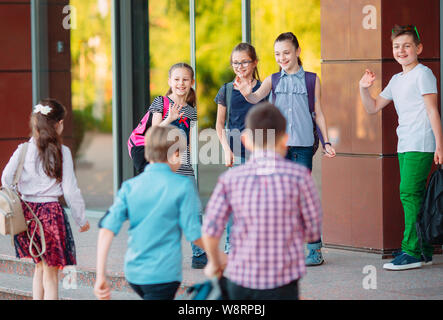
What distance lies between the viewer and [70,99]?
11141 millimetres

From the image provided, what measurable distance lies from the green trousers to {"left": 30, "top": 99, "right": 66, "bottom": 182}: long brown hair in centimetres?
275

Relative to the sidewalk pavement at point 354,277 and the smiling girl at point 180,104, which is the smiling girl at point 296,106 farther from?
the sidewalk pavement at point 354,277

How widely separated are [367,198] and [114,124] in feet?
14.3

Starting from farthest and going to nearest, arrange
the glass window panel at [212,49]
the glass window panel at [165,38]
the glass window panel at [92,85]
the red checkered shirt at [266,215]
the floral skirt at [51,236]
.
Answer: the glass window panel at [92,85], the glass window panel at [165,38], the glass window panel at [212,49], the floral skirt at [51,236], the red checkered shirt at [266,215]

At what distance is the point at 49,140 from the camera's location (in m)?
5.41

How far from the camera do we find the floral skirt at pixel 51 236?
217 inches

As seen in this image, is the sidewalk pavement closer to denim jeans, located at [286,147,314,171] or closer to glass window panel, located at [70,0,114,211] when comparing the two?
denim jeans, located at [286,147,314,171]

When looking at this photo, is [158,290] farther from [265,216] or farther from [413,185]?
[413,185]

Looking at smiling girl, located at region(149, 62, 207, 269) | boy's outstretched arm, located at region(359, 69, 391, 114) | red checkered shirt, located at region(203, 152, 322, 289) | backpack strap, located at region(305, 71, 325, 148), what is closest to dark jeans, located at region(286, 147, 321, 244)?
backpack strap, located at region(305, 71, 325, 148)

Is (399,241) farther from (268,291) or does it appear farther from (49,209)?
(268,291)

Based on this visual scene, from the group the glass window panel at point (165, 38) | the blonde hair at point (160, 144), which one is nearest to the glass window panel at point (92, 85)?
the glass window panel at point (165, 38)

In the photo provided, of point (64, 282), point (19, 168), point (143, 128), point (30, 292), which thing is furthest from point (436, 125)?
point (30, 292)

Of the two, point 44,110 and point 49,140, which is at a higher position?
point 44,110

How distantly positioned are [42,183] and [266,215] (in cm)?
236
